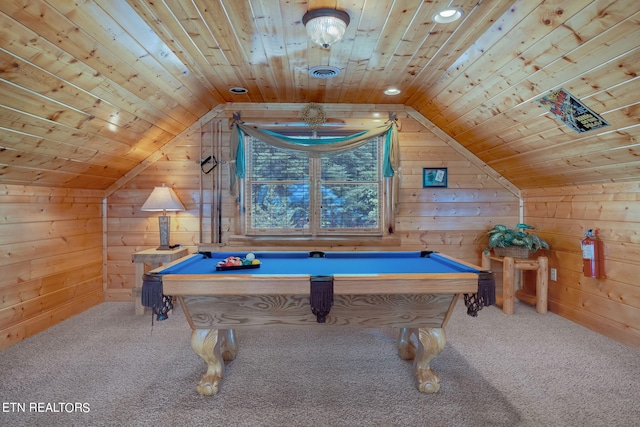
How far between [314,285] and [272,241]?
7.03 ft

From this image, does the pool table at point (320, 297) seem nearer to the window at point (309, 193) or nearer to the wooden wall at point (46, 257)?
the wooden wall at point (46, 257)

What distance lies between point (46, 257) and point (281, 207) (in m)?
2.26

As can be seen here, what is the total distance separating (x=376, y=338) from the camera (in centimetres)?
294

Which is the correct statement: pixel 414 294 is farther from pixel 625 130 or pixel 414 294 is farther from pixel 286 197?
pixel 286 197

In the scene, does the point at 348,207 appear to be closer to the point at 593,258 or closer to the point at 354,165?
the point at 354,165

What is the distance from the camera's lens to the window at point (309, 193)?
13.7 feet

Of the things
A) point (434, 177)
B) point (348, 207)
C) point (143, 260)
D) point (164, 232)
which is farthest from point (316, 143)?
point (143, 260)

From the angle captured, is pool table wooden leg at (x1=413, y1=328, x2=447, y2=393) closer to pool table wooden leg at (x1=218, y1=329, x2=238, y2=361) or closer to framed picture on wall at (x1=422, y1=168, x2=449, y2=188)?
pool table wooden leg at (x1=218, y1=329, x2=238, y2=361)

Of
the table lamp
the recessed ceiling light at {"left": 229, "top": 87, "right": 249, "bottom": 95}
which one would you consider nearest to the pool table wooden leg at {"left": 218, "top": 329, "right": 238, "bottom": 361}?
the table lamp

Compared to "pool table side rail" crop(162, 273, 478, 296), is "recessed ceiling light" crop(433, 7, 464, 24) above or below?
above

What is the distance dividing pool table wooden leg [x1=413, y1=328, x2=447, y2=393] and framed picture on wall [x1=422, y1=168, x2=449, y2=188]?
2.30m

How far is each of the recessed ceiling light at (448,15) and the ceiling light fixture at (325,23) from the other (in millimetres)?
567

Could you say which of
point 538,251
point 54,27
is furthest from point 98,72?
A: point 538,251

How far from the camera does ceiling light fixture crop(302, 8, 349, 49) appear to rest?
85.9 inches
